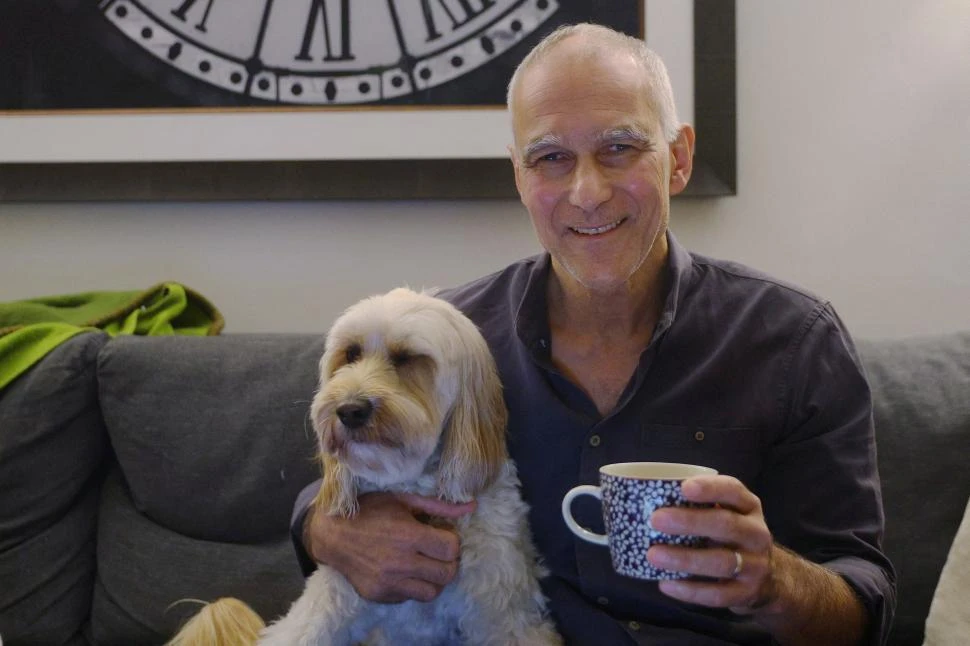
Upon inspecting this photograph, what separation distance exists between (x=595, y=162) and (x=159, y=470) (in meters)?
1.22

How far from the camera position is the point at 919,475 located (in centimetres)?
190

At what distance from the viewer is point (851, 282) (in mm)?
2420

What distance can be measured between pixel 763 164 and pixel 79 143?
1.77 m

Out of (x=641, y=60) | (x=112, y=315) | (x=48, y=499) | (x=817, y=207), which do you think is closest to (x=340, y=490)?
(x=641, y=60)

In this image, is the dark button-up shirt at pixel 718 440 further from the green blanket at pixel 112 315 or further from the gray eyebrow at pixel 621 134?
the green blanket at pixel 112 315

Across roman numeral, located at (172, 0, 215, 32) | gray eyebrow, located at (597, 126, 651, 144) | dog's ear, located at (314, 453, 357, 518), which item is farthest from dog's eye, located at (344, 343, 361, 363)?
roman numeral, located at (172, 0, 215, 32)

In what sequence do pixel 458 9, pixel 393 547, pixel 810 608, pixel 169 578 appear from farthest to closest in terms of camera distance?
1. pixel 458 9
2. pixel 169 578
3. pixel 393 547
4. pixel 810 608

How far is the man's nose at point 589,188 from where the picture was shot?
1.45 metres

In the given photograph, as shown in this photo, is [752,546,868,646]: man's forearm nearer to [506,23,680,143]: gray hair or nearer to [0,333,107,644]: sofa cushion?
[506,23,680,143]: gray hair

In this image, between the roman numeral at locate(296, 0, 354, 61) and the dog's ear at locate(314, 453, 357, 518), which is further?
the roman numeral at locate(296, 0, 354, 61)

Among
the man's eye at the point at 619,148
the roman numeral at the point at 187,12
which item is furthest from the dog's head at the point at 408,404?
the roman numeral at the point at 187,12

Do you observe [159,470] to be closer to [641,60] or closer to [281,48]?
[281,48]

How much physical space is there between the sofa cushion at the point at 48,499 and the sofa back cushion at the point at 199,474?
0.04 meters

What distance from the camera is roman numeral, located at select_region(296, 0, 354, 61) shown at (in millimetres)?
2457
